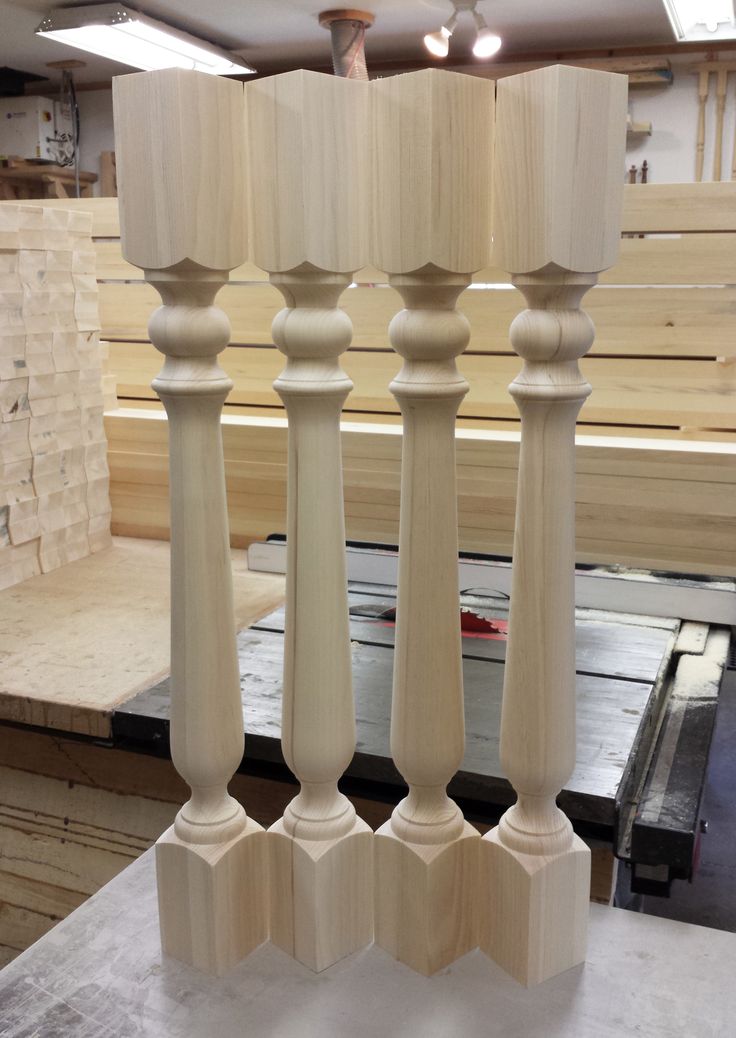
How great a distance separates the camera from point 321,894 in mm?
777

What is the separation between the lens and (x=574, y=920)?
0.77 meters

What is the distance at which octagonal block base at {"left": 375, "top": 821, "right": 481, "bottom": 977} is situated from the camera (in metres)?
0.77

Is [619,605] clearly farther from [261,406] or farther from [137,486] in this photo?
[137,486]

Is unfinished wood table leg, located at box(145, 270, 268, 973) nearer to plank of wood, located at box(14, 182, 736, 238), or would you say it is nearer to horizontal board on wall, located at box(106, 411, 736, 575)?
horizontal board on wall, located at box(106, 411, 736, 575)

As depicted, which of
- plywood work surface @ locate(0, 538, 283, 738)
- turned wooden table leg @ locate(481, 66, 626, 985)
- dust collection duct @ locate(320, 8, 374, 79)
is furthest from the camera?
dust collection duct @ locate(320, 8, 374, 79)

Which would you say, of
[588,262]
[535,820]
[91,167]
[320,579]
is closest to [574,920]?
[535,820]

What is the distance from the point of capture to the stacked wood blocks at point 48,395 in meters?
2.02

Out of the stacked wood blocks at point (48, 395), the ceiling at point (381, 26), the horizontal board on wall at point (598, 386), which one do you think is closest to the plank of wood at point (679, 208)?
the horizontal board on wall at point (598, 386)

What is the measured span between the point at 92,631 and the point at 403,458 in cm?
125

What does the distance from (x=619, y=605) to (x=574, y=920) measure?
3.92 ft

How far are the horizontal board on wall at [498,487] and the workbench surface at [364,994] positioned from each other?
1.21 metres

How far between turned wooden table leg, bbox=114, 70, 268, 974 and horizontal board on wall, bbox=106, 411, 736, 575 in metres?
1.32

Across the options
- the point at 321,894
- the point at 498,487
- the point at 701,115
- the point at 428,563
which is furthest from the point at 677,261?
Result: the point at 701,115

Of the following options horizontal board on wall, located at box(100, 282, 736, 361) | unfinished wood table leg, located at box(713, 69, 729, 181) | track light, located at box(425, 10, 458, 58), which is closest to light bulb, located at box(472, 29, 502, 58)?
track light, located at box(425, 10, 458, 58)
